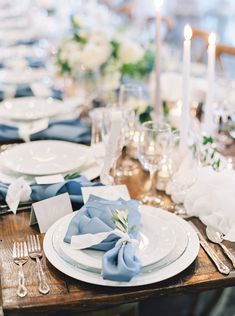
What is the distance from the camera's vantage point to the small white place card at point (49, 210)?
1.19 metres

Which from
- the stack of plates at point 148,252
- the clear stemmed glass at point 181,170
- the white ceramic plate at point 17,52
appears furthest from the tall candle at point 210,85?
the white ceramic plate at point 17,52

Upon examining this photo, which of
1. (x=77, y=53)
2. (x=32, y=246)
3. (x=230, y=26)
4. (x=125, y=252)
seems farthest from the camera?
(x=230, y=26)

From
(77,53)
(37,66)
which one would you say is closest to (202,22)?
(37,66)

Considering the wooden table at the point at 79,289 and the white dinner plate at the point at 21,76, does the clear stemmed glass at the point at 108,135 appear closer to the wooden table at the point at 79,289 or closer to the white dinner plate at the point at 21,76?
the wooden table at the point at 79,289

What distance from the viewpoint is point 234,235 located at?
1.11 metres

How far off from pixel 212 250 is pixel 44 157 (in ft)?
2.08

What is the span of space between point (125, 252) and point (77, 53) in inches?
54.3

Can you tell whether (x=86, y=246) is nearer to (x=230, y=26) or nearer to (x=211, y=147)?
(x=211, y=147)

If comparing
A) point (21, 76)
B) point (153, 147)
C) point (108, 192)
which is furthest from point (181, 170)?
point (21, 76)

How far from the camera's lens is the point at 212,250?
109 centimetres

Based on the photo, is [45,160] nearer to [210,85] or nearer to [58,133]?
[58,133]

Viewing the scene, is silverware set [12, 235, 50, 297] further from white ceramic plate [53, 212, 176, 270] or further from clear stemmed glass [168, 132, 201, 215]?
clear stemmed glass [168, 132, 201, 215]

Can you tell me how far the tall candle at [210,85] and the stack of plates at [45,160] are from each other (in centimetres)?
35

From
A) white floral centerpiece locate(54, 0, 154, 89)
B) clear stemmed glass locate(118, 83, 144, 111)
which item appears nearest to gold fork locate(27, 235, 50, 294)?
clear stemmed glass locate(118, 83, 144, 111)
